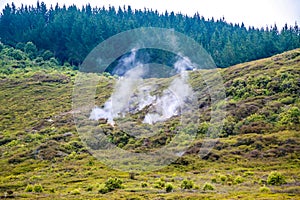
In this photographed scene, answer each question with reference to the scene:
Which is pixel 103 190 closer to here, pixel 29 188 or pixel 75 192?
pixel 75 192

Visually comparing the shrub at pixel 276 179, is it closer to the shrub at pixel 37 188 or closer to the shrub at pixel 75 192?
the shrub at pixel 75 192

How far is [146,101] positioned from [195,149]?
28745 millimetres

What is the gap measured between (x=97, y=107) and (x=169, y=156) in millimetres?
33636

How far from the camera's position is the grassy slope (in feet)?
167

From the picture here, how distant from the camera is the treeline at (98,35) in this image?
473 ft

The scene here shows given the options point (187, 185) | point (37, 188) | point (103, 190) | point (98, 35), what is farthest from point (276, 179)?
point (98, 35)

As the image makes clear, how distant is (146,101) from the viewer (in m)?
99.2

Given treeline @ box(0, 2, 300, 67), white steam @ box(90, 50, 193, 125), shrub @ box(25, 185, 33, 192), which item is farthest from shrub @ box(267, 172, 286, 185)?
treeline @ box(0, 2, 300, 67)

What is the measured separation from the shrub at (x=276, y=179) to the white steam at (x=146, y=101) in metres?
38.7

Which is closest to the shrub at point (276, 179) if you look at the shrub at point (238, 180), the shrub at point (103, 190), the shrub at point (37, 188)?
the shrub at point (238, 180)

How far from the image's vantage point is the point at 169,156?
71.1 m

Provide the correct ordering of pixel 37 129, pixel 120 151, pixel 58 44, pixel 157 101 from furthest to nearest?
1. pixel 58 44
2. pixel 157 101
3. pixel 37 129
4. pixel 120 151

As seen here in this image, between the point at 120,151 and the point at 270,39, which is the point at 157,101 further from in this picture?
the point at 270,39

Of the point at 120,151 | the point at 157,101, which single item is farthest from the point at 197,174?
the point at 157,101
